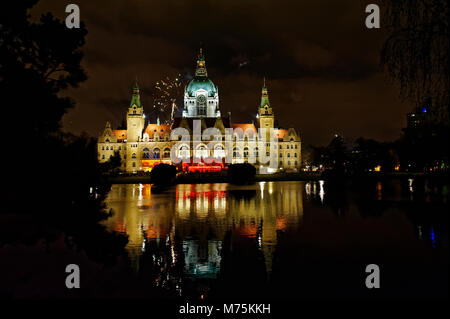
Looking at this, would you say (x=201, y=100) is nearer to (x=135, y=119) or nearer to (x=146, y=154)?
(x=135, y=119)

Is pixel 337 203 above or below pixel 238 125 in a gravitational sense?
below

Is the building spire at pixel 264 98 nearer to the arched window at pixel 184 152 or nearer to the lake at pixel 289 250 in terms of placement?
the arched window at pixel 184 152

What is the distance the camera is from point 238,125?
133500mm

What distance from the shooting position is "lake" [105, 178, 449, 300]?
1245 centimetres

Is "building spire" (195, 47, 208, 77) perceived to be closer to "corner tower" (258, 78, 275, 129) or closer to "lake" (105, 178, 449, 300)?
"corner tower" (258, 78, 275, 129)

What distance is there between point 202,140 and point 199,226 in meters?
104

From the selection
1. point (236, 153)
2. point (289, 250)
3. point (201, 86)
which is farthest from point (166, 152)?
point (289, 250)

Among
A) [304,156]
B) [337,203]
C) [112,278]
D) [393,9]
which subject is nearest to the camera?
[393,9]

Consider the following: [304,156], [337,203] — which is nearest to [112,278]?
[337,203]

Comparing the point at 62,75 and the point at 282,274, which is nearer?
the point at 62,75

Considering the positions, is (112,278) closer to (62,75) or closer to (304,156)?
(62,75)

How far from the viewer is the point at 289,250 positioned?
1658 cm

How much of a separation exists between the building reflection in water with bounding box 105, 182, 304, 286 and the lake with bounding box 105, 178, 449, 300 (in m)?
0.04

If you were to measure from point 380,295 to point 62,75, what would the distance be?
10.9 metres
